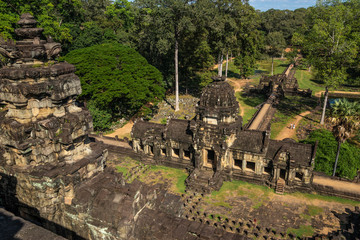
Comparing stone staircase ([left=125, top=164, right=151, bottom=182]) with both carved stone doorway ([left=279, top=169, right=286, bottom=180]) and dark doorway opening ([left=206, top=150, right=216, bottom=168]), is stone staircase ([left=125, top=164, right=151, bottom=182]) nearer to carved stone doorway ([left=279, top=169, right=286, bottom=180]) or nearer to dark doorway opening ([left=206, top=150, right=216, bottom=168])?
dark doorway opening ([left=206, top=150, right=216, bottom=168])

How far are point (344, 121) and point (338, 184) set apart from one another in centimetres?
658

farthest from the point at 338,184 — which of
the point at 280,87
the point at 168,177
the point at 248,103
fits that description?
the point at 280,87

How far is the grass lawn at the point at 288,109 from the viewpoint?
44969 millimetres

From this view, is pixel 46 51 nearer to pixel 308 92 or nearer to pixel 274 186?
pixel 274 186

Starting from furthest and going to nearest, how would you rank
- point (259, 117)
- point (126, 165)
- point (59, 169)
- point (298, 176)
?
point (259, 117), point (126, 165), point (298, 176), point (59, 169)

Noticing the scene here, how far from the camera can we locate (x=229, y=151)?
95.7 feet

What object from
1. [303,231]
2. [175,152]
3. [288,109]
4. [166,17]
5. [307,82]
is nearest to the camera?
[303,231]

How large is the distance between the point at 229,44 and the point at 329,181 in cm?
3481

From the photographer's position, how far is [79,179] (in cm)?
1250

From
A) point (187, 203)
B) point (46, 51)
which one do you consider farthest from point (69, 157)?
point (187, 203)

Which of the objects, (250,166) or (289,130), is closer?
(250,166)

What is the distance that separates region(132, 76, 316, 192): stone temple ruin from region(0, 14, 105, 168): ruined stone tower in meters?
18.1

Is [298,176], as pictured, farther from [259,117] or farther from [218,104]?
[259,117]

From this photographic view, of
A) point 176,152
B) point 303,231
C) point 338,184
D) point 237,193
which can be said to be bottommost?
point 303,231
